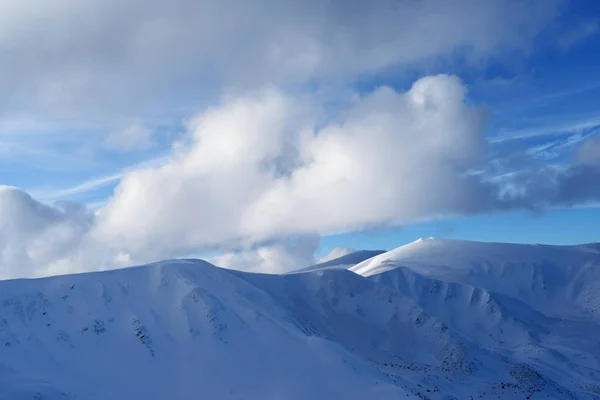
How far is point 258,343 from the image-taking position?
81.7 meters

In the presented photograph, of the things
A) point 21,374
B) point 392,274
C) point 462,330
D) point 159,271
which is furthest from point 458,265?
point 21,374

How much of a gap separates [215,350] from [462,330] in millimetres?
79511

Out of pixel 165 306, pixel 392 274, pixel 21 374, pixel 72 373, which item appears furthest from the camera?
pixel 392 274

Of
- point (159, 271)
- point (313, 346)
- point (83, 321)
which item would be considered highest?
point (159, 271)

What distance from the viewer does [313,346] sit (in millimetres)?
81625

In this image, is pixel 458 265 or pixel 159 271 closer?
pixel 159 271

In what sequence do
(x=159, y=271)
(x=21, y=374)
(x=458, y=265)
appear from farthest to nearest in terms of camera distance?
(x=458, y=265)
(x=159, y=271)
(x=21, y=374)

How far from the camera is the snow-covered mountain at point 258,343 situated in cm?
7019

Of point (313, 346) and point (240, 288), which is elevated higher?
point (240, 288)

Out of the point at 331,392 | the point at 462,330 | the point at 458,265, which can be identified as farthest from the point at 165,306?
the point at 458,265

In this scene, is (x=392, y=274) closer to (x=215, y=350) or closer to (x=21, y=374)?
(x=215, y=350)

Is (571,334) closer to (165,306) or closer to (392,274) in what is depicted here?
(392,274)

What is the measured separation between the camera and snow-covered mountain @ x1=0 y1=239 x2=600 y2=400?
70188 mm

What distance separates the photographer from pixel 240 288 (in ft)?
324
